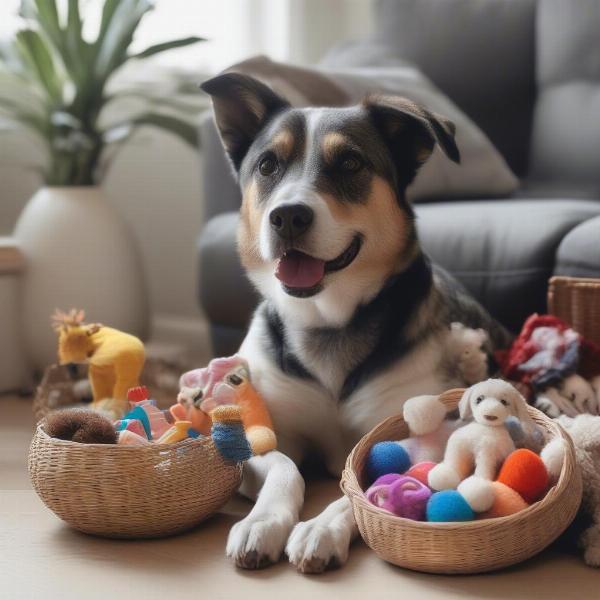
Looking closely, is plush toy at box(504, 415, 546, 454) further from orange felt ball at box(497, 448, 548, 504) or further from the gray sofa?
the gray sofa

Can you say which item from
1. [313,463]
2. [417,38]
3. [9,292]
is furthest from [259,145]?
[417,38]

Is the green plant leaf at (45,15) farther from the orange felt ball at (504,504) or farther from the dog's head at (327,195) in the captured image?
the orange felt ball at (504,504)

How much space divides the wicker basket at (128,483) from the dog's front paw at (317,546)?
0.21m

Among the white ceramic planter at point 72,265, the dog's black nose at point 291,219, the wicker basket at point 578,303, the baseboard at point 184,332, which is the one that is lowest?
the baseboard at point 184,332

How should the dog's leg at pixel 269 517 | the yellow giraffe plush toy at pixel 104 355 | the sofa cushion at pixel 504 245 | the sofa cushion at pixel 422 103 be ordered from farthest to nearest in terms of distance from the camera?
the sofa cushion at pixel 422 103, the sofa cushion at pixel 504 245, the yellow giraffe plush toy at pixel 104 355, the dog's leg at pixel 269 517

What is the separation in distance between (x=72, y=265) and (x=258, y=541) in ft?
6.21

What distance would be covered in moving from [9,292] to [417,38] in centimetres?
183

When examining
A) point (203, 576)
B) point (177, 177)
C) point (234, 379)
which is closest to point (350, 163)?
point (234, 379)

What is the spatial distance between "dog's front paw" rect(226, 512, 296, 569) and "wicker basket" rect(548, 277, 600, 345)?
3.23 feet

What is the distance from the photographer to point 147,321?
342 centimetres


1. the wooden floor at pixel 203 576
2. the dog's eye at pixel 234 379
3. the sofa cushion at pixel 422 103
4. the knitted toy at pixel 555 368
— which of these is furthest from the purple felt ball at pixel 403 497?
the sofa cushion at pixel 422 103

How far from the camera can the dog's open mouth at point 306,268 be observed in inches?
70.9

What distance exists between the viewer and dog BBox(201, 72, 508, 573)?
5.90 ft

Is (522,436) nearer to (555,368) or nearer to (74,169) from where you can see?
(555,368)
